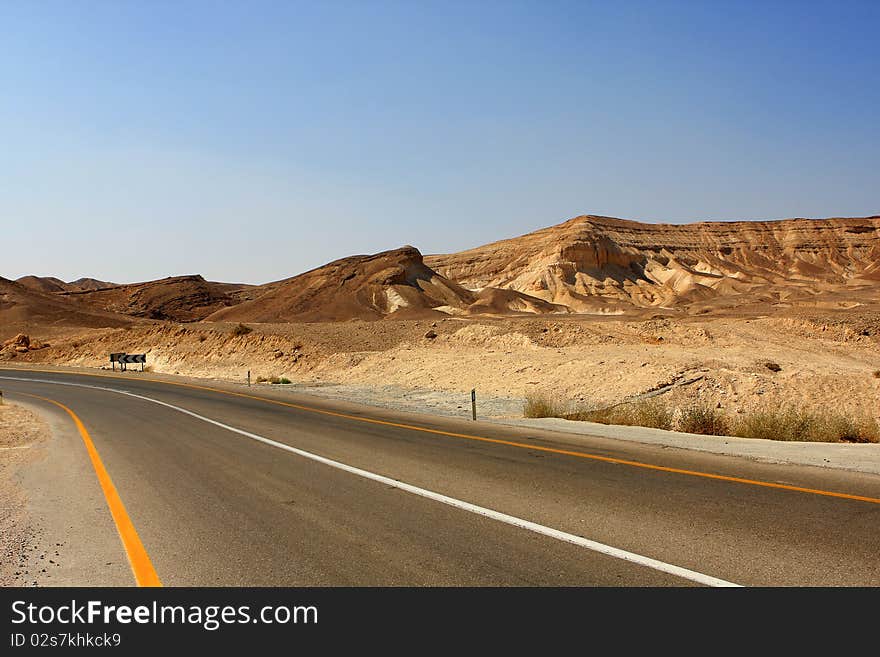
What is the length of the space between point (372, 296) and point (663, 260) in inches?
2521

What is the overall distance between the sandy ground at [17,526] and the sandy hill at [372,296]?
249 feet

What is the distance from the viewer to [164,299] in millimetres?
135625

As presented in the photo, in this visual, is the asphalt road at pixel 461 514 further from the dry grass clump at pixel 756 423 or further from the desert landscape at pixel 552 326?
the desert landscape at pixel 552 326

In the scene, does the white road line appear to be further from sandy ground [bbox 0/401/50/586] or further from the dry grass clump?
the dry grass clump

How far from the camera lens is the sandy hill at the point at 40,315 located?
93056mm

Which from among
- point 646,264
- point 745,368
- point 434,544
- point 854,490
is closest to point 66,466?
point 434,544

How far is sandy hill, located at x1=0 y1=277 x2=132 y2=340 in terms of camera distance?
93.1 metres

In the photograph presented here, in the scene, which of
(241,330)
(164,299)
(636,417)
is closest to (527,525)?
(636,417)

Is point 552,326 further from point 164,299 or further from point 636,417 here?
point 164,299

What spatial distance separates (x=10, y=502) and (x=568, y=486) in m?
6.80

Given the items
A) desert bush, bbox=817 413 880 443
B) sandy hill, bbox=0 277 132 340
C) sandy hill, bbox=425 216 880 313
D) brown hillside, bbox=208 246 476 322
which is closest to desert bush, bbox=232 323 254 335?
brown hillside, bbox=208 246 476 322

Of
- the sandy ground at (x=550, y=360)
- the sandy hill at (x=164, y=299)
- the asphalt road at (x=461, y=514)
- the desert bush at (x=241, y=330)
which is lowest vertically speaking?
the asphalt road at (x=461, y=514)

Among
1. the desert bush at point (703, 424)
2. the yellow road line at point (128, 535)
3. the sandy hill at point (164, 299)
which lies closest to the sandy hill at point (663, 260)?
the sandy hill at point (164, 299)

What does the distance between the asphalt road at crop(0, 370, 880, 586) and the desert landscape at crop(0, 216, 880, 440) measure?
703 centimetres
